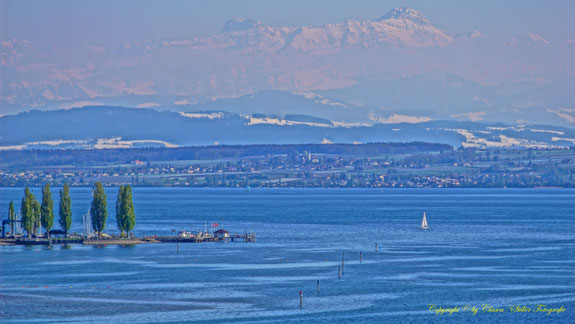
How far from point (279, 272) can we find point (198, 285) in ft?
42.1

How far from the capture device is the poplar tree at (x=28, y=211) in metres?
146

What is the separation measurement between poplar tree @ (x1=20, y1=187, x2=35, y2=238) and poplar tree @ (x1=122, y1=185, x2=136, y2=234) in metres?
12.9

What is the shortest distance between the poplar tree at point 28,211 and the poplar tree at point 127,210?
1286cm

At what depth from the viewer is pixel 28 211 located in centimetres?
14712

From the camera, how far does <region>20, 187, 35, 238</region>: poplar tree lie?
146 m

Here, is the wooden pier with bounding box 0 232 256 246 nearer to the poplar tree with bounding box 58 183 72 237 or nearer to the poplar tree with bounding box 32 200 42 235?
the poplar tree with bounding box 58 183 72 237

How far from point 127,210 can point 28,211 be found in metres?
13.8

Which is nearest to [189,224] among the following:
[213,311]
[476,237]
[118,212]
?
[118,212]

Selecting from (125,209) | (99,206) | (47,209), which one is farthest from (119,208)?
(47,209)

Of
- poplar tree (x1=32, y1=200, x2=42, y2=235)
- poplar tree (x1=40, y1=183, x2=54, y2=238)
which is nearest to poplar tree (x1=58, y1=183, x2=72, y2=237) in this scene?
poplar tree (x1=40, y1=183, x2=54, y2=238)

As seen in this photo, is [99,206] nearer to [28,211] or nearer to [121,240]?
[121,240]

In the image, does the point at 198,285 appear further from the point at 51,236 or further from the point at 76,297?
the point at 51,236

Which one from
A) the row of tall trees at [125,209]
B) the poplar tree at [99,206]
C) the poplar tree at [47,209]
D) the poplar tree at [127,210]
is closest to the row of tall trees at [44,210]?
the poplar tree at [47,209]

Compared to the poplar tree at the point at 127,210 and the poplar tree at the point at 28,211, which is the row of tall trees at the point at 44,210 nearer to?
the poplar tree at the point at 28,211
